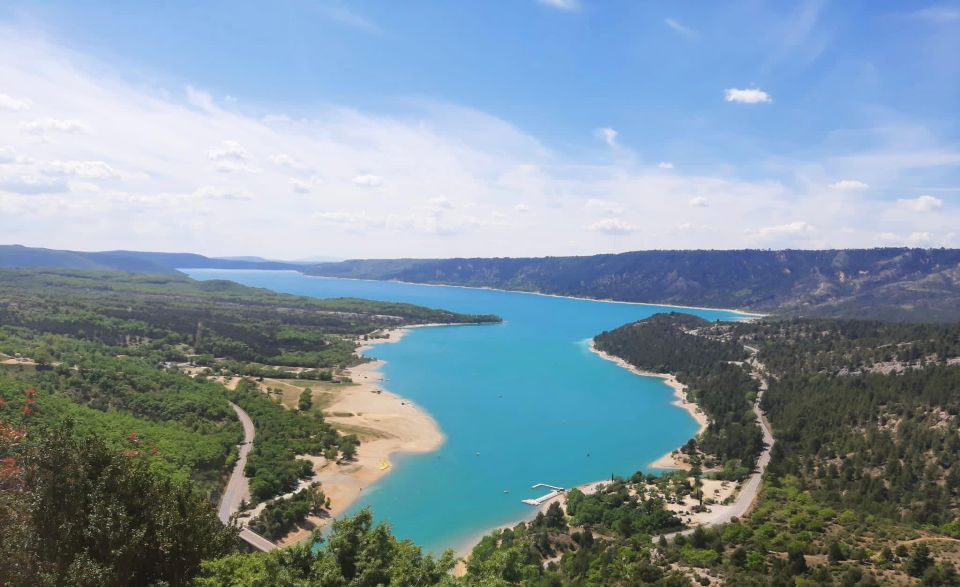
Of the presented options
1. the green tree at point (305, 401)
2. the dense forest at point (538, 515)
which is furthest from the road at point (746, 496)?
the green tree at point (305, 401)

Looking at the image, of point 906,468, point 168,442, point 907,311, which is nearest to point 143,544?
point 168,442

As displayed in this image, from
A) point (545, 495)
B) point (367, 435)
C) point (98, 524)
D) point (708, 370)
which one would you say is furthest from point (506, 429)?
point (98, 524)

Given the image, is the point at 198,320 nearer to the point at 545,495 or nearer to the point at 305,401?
the point at 305,401

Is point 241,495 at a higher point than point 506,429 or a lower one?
higher

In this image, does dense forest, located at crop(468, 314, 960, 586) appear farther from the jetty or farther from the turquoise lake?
the turquoise lake

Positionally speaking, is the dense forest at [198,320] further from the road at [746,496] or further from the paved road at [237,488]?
the road at [746,496]

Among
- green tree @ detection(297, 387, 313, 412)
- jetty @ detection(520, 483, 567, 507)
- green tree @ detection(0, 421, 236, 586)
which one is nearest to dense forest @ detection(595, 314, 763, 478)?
jetty @ detection(520, 483, 567, 507)

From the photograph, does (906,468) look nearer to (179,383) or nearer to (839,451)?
(839,451)
